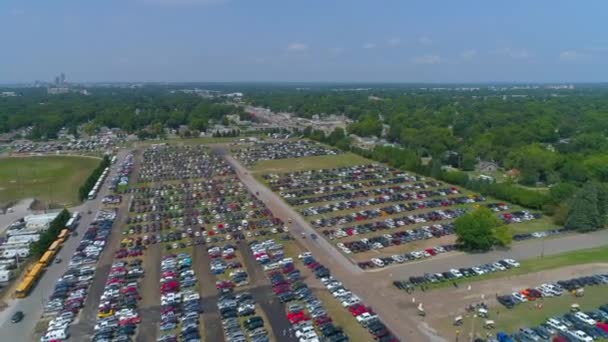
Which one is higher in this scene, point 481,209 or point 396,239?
point 481,209

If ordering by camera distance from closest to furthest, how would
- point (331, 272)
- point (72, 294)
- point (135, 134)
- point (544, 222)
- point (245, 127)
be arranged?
point (72, 294), point (331, 272), point (544, 222), point (135, 134), point (245, 127)

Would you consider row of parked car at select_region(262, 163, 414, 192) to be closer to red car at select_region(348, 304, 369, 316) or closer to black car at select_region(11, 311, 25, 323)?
red car at select_region(348, 304, 369, 316)

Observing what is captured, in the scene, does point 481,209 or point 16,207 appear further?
point 16,207

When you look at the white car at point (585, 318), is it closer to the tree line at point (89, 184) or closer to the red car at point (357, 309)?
the red car at point (357, 309)

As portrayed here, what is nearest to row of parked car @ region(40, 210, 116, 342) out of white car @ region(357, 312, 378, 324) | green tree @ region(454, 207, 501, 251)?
white car @ region(357, 312, 378, 324)

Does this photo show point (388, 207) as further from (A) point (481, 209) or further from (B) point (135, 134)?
(B) point (135, 134)

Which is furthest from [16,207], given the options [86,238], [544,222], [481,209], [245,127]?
[245,127]
